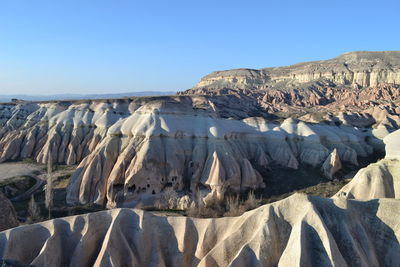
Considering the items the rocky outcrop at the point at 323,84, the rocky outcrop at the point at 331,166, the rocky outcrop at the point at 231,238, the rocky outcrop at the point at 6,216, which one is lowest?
the rocky outcrop at the point at 331,166

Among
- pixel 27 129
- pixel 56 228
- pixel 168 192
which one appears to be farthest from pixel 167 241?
pixel 27 129

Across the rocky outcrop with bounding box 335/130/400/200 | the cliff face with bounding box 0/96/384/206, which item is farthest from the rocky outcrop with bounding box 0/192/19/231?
the rocky outcrop with bounding box 335/130/400/200

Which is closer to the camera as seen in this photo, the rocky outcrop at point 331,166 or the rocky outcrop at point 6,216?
the rocky outcrop at point 6,216

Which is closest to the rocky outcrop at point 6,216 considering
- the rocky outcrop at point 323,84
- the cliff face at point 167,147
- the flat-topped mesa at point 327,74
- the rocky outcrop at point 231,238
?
the rocky outcrop at point 231,238

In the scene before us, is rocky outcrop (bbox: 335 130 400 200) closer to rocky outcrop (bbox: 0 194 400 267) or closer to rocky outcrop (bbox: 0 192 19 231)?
rocky outcrop (bbox: 0 194 400 267)

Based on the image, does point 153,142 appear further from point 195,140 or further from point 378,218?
point 378,218

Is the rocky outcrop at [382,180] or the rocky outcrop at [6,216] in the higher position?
the rocky outcrop at [382,180]

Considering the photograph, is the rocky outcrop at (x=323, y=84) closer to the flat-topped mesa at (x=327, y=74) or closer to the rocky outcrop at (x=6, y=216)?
the flat-topped mesa at (x=327, y=74)

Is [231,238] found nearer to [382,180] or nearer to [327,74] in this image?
[382,180]
